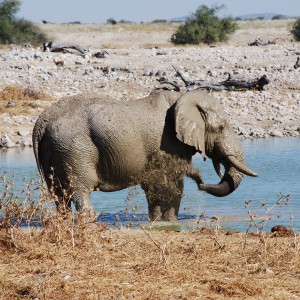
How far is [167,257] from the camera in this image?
689cm

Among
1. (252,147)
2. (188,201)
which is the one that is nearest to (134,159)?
(188,201)

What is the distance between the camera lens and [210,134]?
1092cm

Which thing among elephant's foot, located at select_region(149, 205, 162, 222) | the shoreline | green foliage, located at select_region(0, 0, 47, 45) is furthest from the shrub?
elephant's foot, located at select_region(149, 205, 162, 222)

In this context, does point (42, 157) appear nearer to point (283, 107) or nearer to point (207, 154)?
point (207, 154)

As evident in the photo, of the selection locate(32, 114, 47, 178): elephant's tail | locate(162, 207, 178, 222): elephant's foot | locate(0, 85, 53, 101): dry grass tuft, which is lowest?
locate(0, 85, 53, 101): dry grass tuft

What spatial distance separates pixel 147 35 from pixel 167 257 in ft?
170

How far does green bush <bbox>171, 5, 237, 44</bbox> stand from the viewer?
44.8 metres

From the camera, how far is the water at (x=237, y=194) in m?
11.4

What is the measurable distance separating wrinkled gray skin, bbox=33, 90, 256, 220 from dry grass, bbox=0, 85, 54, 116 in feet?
39.4

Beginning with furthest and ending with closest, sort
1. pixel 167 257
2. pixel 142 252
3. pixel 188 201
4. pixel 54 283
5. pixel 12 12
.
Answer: pixel 12 12 → pixel 188 201 → pixel 142 252 → pixel 167 257 → pixel 54 283

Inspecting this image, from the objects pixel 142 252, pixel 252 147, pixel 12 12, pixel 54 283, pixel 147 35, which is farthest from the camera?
pixel 147 35

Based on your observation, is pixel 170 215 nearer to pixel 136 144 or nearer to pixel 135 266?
pixel 136 144

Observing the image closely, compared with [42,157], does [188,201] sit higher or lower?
lower

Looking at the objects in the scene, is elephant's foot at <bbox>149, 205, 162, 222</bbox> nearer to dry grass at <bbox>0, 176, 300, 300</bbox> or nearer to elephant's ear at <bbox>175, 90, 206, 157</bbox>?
elephant's ear at <bbox>175, 90, 206, 157</bbox>
